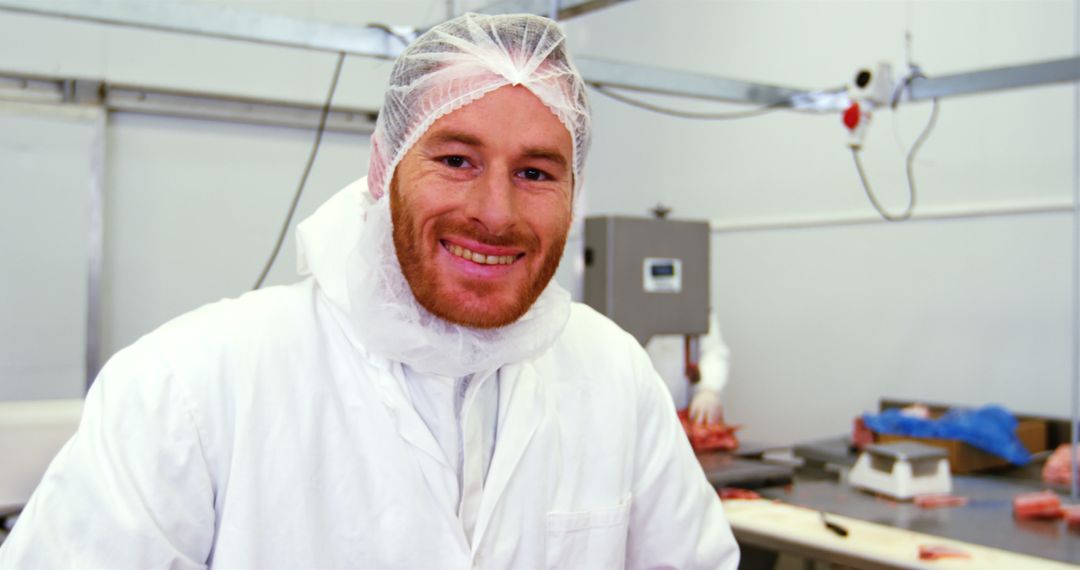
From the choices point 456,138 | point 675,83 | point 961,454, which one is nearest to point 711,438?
point 961,454

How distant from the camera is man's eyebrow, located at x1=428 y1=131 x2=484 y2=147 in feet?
3.32

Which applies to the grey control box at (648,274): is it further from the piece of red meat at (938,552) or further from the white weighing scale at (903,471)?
the piece of red meat at (938,552)

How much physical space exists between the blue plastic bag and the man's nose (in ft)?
5.50

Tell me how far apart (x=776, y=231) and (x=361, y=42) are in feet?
7.80

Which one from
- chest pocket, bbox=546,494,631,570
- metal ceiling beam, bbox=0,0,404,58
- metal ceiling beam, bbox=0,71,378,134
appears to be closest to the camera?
chest pocket, bbox=546,494,631,570

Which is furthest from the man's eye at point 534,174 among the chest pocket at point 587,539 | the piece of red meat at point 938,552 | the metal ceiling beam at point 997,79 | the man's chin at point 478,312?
the metal ceiling beam at point 997,79

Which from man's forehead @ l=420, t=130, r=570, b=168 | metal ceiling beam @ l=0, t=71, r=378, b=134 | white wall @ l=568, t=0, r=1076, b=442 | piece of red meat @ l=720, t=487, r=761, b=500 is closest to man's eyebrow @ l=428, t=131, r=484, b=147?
man's forehead @ l=420, t=130, r=570, b=168

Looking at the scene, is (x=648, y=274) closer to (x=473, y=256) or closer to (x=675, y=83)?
(x=675, y=83)

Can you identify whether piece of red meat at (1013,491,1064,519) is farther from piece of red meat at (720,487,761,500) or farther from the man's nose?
the man's nose

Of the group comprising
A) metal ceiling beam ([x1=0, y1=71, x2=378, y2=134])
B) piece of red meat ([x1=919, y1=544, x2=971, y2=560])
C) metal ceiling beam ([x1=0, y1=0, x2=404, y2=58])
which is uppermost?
metal ceiling beam ([x1=0, y1=71, x2=378, y2=134])

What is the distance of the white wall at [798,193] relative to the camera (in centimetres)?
292

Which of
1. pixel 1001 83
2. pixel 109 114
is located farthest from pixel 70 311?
pixel 1001 83

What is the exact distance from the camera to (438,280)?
40.9 inches

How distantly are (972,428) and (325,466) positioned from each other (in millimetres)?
1795
